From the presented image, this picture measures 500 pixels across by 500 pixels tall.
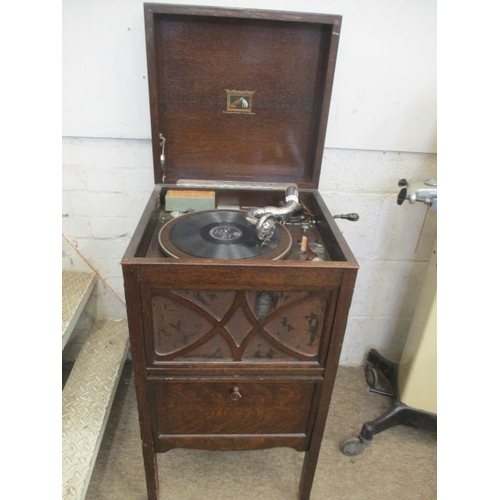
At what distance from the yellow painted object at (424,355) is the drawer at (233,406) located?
0.59 metres

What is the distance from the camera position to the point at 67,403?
4.68ft

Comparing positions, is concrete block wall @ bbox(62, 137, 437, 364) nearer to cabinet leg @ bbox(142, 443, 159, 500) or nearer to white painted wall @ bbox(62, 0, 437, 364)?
white painted wall @ bbox(62, 0, 437, 364)

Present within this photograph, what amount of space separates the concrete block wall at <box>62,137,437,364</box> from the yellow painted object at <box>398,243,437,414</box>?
0.20 metres

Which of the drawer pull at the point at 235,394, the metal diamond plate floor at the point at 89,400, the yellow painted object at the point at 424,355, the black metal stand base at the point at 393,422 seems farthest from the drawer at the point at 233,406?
the yellow painted object at the point at 424,355

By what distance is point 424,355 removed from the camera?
149 centimetres

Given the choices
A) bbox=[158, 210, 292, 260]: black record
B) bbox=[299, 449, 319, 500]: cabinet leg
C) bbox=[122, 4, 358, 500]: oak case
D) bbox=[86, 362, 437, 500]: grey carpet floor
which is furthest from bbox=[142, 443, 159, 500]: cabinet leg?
bbox=[158, 210, 292, 260]: black record

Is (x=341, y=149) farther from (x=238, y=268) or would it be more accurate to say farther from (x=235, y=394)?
(x=235, y=394)

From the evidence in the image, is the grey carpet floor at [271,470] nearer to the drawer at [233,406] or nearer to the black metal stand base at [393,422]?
the black metal stand base at [393,422]

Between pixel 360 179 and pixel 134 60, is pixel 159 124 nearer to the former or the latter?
pixel 134 60

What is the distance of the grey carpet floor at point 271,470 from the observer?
142 cm

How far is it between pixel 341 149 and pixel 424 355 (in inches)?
33.9

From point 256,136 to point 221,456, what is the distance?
4.10ft

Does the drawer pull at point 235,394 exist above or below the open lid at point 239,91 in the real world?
below

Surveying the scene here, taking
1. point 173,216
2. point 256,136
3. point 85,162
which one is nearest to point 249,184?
point 256,136
